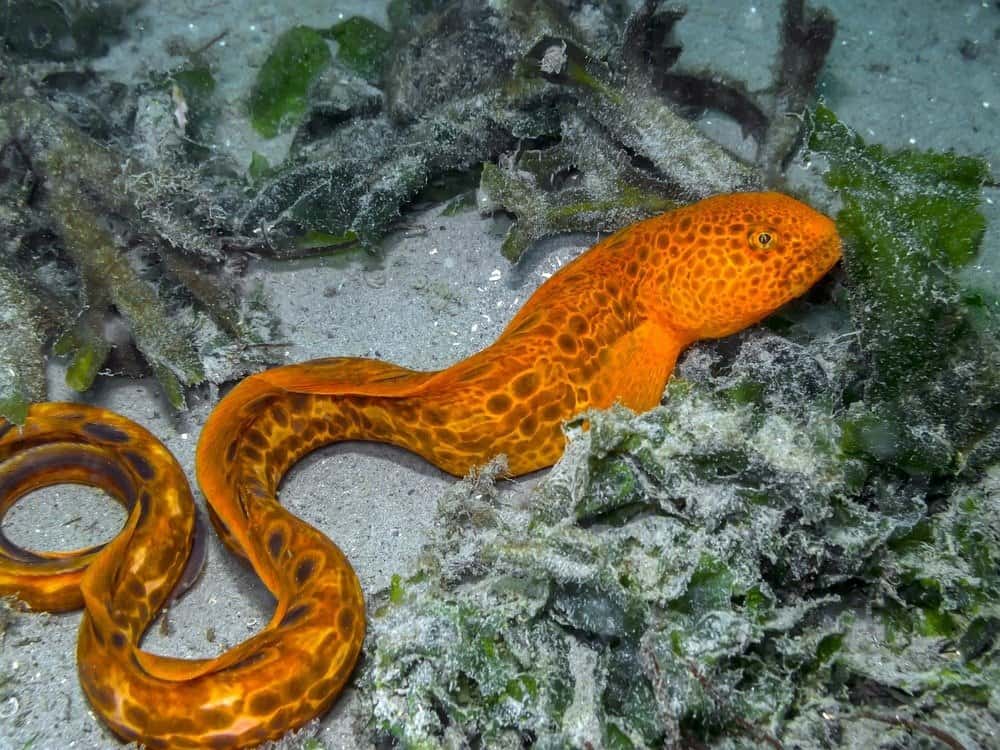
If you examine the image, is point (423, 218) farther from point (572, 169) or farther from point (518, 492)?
point (518, 492)

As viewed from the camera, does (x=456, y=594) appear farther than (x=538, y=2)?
No

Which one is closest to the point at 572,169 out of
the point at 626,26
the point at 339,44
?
the point at 626,26

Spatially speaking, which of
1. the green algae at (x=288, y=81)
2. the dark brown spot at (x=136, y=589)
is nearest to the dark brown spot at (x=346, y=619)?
the dark brown spot at (x=136, y=589)

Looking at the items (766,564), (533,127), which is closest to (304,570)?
(766,564)

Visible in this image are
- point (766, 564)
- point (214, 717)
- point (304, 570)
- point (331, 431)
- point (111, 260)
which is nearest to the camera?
point (766, 564)

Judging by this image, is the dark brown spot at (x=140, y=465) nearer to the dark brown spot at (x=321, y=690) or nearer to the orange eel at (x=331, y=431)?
the orange eel at (x=331, y=431)

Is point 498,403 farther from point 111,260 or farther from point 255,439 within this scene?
point 111,260

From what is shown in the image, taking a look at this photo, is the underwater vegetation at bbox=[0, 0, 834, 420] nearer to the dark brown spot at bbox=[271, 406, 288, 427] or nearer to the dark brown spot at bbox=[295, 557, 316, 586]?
the dark brown spot at bbox=[271, 406, 288, 427]
